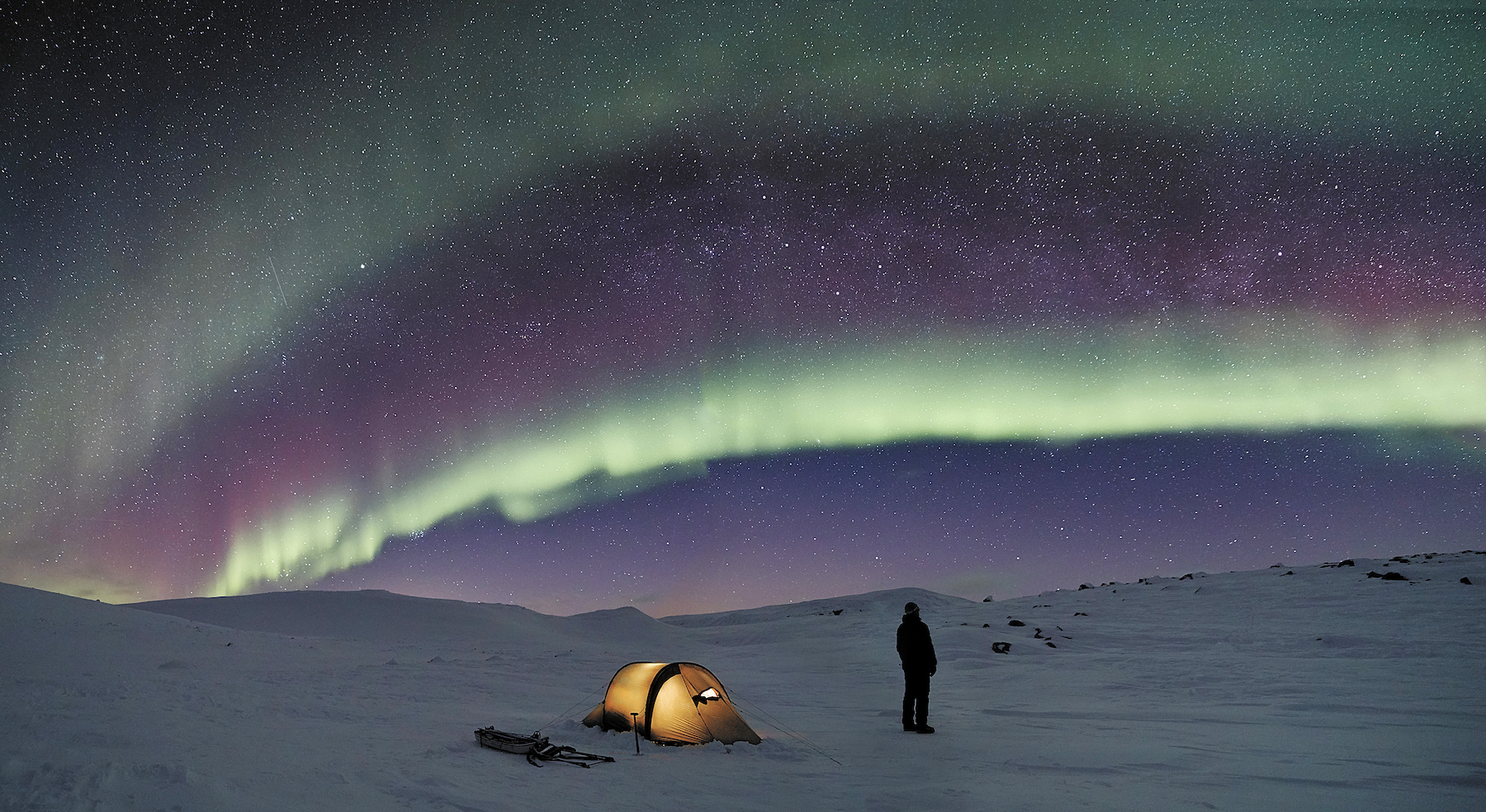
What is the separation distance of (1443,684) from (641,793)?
14479mm

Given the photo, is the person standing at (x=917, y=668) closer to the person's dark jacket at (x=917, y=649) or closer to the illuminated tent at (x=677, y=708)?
the person's dark jacket at (x=917, y=649)

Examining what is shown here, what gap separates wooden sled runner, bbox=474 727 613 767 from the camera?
9016mm

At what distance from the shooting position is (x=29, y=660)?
1391cm

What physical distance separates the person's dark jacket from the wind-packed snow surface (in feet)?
3.34

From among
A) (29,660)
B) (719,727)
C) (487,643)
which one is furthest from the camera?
(487,643)

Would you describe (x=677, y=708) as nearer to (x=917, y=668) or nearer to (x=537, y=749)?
(x=537, y=749)

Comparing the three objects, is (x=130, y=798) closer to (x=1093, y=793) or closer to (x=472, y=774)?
(x=472, y=774)

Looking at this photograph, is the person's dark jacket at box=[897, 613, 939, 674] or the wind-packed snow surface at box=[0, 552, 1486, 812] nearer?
the wind-packed snow surface at box=[0, 552, 1486, 812]

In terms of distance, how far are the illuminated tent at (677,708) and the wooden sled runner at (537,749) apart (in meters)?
1.17

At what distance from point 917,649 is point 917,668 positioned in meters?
0.33

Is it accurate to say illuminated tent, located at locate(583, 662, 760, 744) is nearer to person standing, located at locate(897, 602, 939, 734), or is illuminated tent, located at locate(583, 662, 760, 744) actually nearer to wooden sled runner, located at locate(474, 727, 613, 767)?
wooden sled runner, located at locate(474, 727, 613, 767)

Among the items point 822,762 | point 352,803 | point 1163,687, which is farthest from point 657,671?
point 1163,687

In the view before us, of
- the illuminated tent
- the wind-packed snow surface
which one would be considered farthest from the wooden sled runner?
the illuminated tent

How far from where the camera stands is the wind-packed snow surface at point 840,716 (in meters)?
6.68
